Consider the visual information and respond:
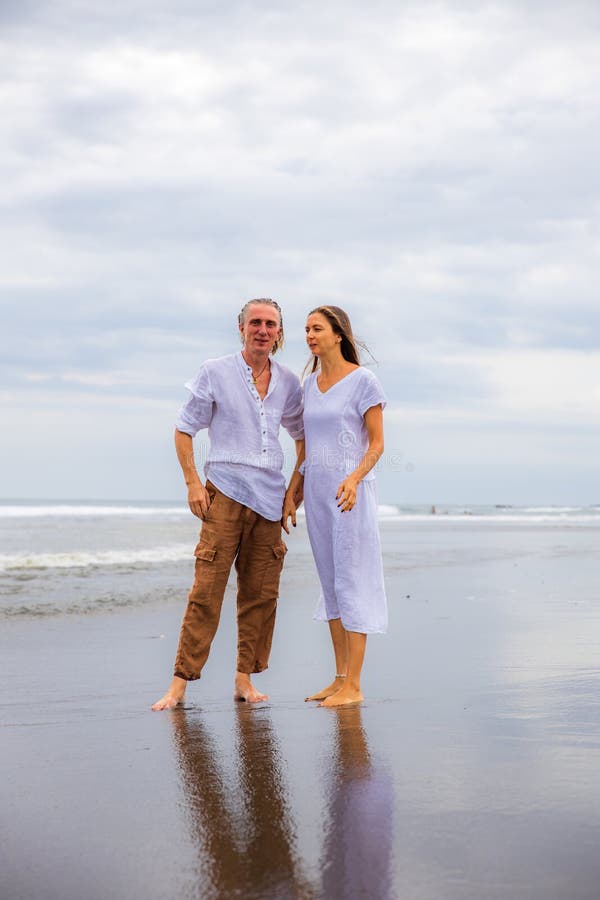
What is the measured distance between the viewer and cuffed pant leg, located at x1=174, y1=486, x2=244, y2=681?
4316mm

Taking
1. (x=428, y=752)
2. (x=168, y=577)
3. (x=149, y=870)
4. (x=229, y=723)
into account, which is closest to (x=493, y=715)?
(x=428, y=752)

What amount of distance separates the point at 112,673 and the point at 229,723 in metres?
1.51

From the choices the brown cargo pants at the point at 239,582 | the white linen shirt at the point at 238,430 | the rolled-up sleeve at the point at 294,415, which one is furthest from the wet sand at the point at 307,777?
the rolled-up sleeve at the point at 294,415

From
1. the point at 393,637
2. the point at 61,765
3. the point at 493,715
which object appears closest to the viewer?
the point at 61,765

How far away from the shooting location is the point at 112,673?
5.03 meters

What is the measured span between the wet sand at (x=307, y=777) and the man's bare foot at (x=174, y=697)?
0.09 metres

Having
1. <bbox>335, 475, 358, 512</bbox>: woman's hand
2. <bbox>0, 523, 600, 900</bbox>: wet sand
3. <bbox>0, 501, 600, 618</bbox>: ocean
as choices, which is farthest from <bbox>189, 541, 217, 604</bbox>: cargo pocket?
<bbox>0, 501, 600, 618</bbox>: ocean

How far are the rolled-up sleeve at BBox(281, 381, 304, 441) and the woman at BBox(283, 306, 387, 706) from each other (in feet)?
0.42

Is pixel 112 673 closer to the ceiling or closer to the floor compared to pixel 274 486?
closer to the floor

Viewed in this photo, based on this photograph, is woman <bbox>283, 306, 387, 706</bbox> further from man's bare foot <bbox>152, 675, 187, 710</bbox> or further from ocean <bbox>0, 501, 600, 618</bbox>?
ocean <bbox>0, 501, 600, 618</bbox>

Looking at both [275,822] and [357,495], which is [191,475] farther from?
[275,822]

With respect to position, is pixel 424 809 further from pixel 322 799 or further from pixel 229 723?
pixel 229 723

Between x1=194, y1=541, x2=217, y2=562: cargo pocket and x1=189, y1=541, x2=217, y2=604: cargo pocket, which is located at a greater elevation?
x1=194, y1=541, x2=217, y2=562: cargo pocket

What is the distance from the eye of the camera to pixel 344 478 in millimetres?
4297
